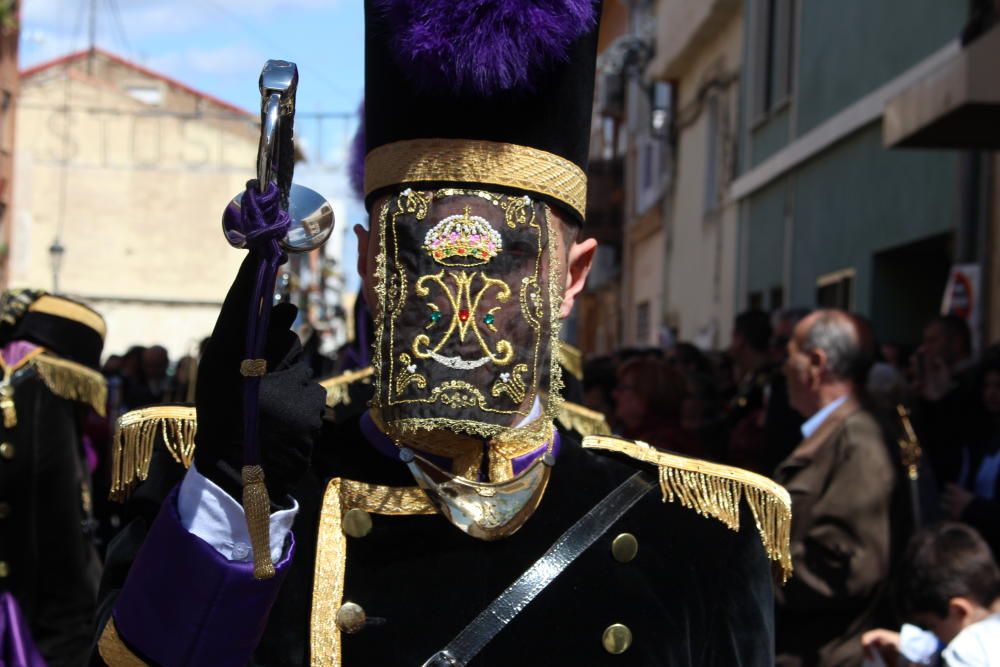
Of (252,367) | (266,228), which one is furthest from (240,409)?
(266,228)

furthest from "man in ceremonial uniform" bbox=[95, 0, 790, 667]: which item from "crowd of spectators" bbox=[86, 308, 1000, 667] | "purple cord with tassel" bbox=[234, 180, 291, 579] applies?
"crowd of spectators" bbox=[86, 308, 1000, 667]

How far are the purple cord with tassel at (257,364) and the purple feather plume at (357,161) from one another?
2.25 meters

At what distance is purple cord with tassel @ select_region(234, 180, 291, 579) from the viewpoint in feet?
5.79

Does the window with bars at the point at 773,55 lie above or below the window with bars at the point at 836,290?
above

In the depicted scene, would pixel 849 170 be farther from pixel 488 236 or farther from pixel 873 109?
pixel 488 236

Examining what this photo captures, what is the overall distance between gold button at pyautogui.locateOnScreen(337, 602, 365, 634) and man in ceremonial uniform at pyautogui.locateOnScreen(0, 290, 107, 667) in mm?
3368

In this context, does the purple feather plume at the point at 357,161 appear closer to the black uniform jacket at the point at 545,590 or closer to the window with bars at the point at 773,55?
the black uniform jacket at the point at 545,590

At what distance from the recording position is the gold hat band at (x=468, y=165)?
7.35 feet

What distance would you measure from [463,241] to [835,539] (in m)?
2.78

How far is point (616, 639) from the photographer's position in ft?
7.32

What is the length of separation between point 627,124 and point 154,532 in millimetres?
26350

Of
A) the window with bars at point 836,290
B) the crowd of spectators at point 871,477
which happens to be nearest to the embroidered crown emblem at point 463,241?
the crowd of spectators at point 871,477

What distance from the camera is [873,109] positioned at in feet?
35.6

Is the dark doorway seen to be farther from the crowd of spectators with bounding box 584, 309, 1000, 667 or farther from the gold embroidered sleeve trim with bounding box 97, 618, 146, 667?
the gold embroidered sleeve trim with bounding box 97, 618, 146, 667
